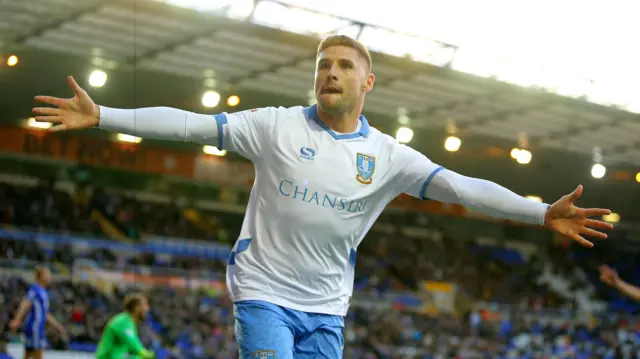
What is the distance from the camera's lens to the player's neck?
419cm

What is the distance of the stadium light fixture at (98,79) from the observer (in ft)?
24.4

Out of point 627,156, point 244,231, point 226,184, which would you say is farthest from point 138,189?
point 244,231

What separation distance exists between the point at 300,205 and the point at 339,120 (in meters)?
0.45

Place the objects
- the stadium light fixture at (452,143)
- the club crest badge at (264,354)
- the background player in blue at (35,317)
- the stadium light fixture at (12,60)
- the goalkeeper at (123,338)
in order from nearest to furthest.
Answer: the club crest badge at (264,354)
the stadium light fixture at (12,60)
the goalkeeper at (123,338)
the background player in blue at (35,317)
the stadium light fixture at (452,143)

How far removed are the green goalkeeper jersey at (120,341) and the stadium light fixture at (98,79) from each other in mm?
2816

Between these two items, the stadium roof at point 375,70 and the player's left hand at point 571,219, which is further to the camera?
the stadium roof at point 375,70

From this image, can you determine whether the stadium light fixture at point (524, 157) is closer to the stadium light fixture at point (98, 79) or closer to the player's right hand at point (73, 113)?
the stadium light fixture at point (98, 79)

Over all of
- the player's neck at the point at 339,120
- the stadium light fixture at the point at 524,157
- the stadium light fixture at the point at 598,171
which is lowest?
the player's neck at the point at 339,120

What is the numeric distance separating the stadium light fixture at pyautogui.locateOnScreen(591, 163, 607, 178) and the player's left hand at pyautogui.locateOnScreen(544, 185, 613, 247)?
30.7 feet

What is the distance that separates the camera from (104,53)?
33.9 ft

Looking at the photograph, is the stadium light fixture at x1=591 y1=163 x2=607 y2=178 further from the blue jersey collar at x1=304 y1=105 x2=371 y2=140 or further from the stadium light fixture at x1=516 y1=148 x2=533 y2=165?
the blue jersey collar at x1=304 y1=105 x2=371 y2=140

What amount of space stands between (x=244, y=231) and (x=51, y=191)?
2079cm

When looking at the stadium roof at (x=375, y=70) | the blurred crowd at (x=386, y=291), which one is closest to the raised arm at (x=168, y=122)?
the stadium roof at (x=375, y=70)

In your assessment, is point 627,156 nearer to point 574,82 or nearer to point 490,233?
point 574,82
